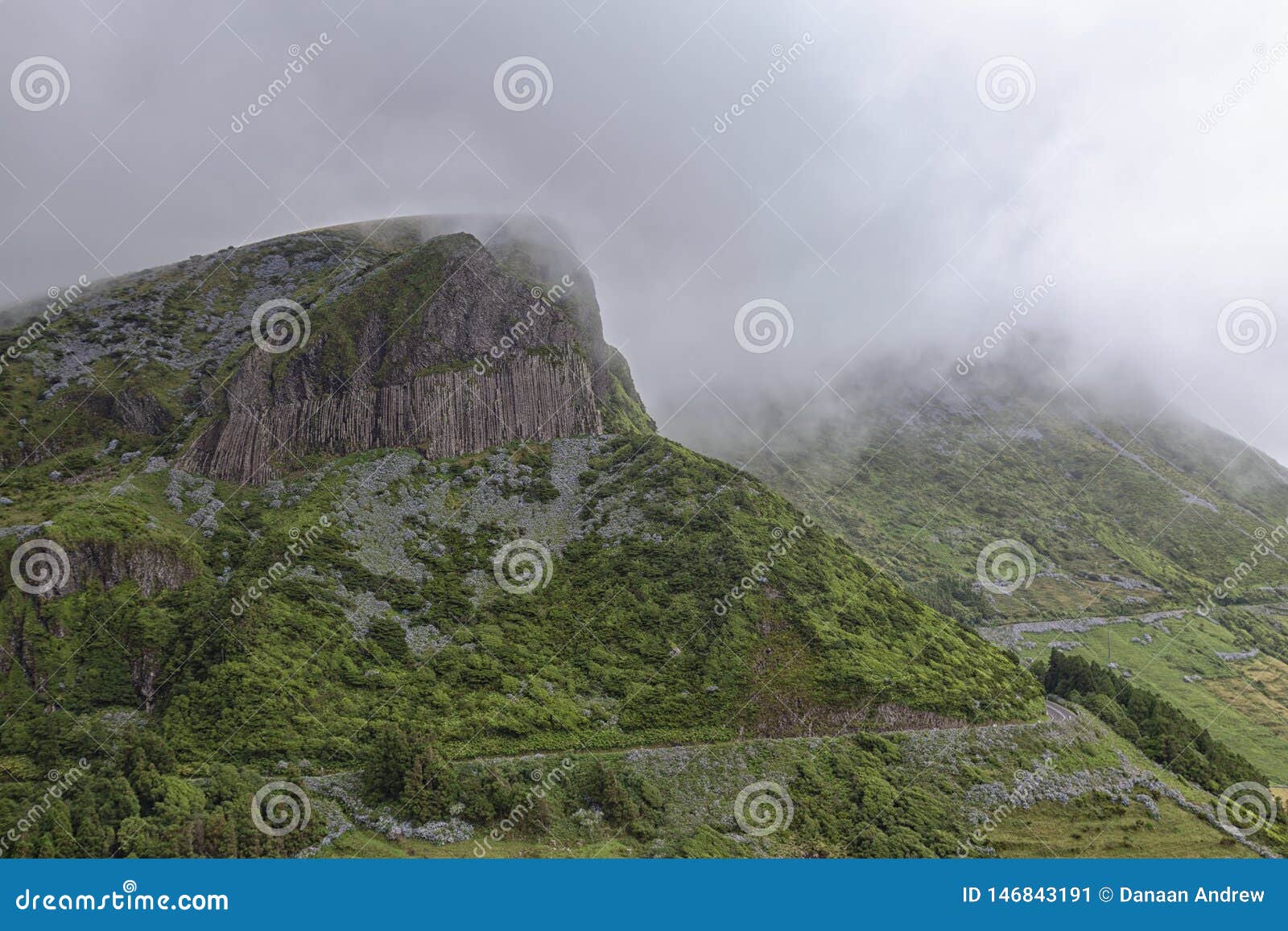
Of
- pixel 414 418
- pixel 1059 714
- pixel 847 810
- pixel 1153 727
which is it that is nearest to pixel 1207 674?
pixel 1153 727

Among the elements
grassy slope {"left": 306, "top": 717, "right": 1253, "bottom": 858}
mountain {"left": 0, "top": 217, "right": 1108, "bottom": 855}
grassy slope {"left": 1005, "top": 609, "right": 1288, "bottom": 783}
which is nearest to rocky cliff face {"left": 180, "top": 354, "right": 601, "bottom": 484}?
mountain {"left": 0, "top": 217, "right": 1108, "bottom": 855}

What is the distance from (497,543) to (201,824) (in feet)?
180

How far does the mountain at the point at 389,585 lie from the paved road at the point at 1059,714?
4.98m

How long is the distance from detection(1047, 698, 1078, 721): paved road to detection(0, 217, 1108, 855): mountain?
4.98 meters

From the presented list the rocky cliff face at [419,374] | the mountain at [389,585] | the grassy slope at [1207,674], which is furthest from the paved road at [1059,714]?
the rocky cliff face at [419,374]

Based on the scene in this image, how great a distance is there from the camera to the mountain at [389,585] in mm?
64188

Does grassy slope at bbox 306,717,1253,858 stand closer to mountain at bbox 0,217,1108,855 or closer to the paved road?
mountain at bbox 0,217,1108,855

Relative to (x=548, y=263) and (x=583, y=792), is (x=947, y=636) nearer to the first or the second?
(x=583, y=792)

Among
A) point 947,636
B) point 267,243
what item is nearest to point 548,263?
point 267,243

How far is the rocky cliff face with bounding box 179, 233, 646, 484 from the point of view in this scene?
110m

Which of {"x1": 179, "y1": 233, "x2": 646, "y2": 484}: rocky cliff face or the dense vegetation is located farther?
{"x1": 179, "y1": 233, "x2": 646, "y2": 484}: rocky cliff face

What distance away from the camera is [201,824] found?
52438 mm

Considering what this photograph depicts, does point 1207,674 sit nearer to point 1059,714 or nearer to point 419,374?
point 1059,714

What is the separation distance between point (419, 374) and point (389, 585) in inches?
1730
